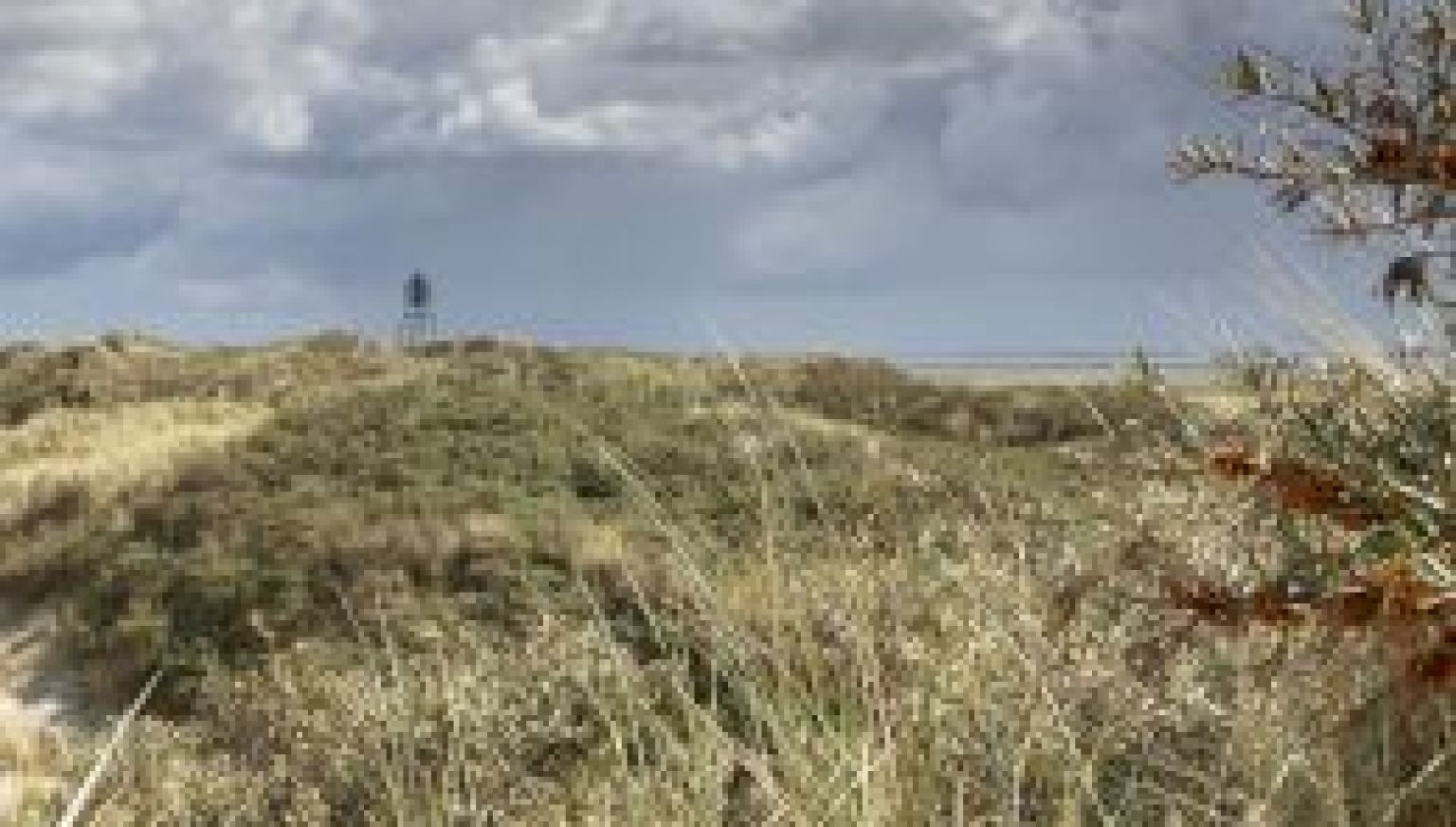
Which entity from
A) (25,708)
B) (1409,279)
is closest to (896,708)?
(1409,279)

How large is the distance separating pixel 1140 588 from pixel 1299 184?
274 cm

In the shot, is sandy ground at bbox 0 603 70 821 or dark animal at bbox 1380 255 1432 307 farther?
sandy ground at bbox 0 603 70 821

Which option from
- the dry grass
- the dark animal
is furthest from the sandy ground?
the dark animal

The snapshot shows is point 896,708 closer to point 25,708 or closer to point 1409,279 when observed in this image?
point 1409,279

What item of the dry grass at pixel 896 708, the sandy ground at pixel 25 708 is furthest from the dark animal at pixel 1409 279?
the sandy ground at pixel 25 708

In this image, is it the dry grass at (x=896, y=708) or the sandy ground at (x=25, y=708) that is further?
the sandy ground at (x=25, y=708)

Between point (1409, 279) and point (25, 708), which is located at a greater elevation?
point (1409, 279)

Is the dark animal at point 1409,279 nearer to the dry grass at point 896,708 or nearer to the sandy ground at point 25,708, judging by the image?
the dry grass at point 896,708

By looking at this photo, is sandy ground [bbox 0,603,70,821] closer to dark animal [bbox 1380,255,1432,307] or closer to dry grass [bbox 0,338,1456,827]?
dry grass [bbox 0,338,1456,827]

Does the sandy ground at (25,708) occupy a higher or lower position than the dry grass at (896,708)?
lower

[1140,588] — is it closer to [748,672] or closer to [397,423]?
[748,672]

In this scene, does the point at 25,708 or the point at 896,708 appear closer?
the point at 896,708

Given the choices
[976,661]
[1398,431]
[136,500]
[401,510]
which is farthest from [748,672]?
[136,500]

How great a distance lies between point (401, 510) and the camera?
2898cm
